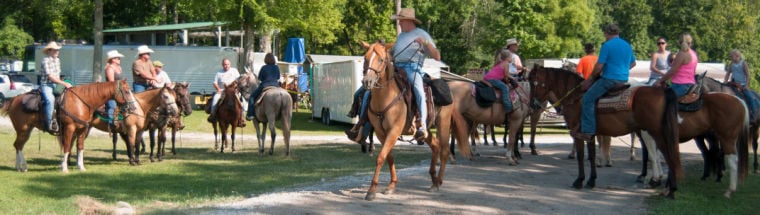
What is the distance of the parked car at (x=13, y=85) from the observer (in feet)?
141

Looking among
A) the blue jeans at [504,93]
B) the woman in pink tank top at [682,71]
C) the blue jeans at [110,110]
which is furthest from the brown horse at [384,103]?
the blue jeans at [110,110]

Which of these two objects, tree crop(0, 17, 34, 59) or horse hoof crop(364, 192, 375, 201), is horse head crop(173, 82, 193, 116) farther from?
tree crop(0, 17, 34, 59)

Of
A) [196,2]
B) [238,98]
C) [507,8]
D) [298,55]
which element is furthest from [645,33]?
[238,98]

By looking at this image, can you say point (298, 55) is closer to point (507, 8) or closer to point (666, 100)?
point (507, 8)

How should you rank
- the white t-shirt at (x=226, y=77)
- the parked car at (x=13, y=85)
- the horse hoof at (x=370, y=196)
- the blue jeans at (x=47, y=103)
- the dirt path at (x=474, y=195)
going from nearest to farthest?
the dirt path at (x=474, y=195) → the horse hoof at (x=370, y=196) → the blue jeans at (x=47, y=103) → the white t-shirt at (x=226, y=77) → the parked car at (x=13, y=85)

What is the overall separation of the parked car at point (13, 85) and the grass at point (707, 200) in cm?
3756

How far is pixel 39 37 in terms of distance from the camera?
63375 mm

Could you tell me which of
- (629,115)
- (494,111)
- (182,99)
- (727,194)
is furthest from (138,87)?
(727,194)

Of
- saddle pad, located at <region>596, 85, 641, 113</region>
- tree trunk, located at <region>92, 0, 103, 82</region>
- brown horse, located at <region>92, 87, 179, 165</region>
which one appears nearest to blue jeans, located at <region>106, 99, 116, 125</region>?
brown horse, located at <region>92, 87, 179, 165</region>

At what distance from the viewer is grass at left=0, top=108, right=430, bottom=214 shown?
11547 millimetres

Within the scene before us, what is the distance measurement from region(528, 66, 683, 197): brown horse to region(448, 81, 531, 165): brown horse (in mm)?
2315

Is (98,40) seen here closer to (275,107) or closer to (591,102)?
(275,107)

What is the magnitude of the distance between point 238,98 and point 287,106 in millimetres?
1870

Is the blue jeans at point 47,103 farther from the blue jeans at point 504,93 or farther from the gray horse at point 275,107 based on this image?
the blue jeans at point 504,93
